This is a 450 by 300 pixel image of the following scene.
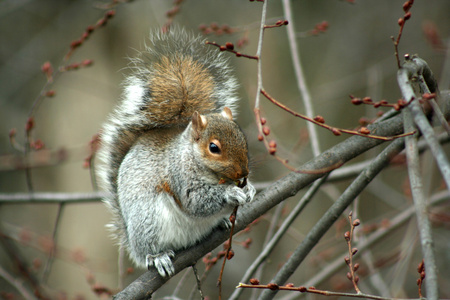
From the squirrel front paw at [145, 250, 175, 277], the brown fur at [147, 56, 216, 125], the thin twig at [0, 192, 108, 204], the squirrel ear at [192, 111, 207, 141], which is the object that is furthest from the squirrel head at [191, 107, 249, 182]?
the thin twig at [0, 192, 108, 204]

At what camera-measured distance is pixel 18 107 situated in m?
6.35

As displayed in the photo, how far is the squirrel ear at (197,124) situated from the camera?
243 cm

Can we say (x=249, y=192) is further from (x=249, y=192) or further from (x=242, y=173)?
(x=242, y=173)

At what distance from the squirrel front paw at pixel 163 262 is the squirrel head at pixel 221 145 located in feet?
1.57

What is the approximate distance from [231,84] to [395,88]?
3.74 m

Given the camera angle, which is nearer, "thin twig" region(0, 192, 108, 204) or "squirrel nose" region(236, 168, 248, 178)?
"squirrel nose" region(236, 168, 248, 178)

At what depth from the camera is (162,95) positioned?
2.83 meters

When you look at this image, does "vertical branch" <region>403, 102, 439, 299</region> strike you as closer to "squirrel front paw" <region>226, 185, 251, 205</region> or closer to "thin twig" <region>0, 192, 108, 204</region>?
"squirrel front paw" <region>226, 185, 251, 205</region>

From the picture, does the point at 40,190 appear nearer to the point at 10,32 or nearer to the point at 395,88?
the point at 10,32

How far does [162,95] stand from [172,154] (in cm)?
41

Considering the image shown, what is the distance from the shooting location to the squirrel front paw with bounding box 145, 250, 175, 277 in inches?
89.0

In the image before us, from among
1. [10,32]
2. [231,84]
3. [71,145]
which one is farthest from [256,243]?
[10,32]

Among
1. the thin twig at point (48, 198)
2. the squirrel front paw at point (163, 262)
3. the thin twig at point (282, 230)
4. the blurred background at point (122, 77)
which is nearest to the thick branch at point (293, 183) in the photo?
the squirrel front paw at point (163, 262)

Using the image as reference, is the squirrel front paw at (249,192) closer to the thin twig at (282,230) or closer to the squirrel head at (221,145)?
the squirrel head at (221,145)
